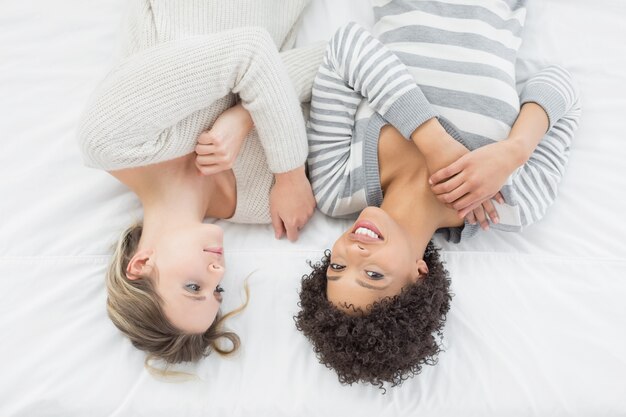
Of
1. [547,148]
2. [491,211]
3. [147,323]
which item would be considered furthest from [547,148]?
[147,323]

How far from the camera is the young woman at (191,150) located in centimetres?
102

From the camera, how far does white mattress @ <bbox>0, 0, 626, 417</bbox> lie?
3.50ft

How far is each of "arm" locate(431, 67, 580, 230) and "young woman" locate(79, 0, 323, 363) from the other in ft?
1.04

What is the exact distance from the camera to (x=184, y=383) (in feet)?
3.52

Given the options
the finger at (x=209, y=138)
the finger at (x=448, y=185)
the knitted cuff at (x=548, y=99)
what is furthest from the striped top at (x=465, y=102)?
the finger at (x=209, y=138)

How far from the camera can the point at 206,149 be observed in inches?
42.8

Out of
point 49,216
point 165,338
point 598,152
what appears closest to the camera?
point 165,338

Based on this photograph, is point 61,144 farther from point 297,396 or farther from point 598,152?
point 598,152

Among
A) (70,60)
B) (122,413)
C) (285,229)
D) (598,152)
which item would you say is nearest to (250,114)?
(285,229)

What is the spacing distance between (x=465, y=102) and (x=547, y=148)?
226 mm

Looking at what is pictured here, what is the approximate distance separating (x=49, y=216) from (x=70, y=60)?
39 cm

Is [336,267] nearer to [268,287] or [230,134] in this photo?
[268,287]

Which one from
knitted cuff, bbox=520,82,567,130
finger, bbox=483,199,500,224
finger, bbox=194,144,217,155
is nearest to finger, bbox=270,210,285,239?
finger, bbox=194,144,217,155

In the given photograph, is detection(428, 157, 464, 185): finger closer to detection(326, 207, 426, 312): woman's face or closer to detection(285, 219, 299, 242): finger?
detection(326, 207, 426, 312): woman's face
